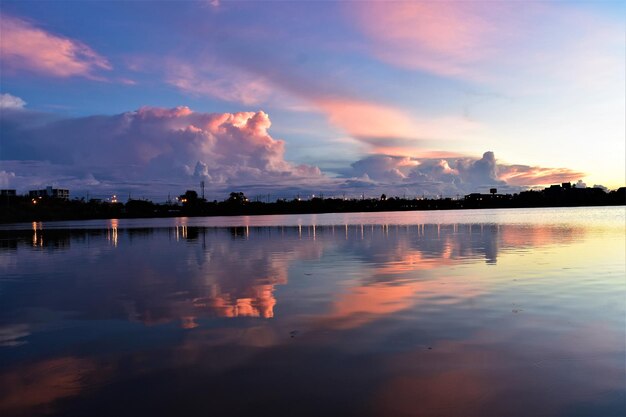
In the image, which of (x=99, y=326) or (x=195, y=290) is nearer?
(x=99, y=326)

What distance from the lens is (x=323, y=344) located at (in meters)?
12.7

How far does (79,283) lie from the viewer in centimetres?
2536

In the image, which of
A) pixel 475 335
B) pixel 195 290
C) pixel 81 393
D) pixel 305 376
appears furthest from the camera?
pixel 195 290

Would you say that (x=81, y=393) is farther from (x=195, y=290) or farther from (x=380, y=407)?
(x=195, y=290)

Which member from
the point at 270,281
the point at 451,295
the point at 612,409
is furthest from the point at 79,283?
the point at 612,409

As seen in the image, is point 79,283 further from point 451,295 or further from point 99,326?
point 451,295

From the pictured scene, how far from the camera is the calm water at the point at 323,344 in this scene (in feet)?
30.0

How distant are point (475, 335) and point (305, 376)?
5515mm

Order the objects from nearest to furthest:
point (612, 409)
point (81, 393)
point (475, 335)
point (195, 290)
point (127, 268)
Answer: point (612, 409) → point (81, 393) → point (475, 335) → point (195, 290) → point (127, 268)

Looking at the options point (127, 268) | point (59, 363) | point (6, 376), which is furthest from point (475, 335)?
point (127, 268)

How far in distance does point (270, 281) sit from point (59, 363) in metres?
13.2

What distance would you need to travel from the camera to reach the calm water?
914 cm

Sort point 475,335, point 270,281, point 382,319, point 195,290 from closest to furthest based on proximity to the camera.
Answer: point 475,335
point 382,319
point 195,290
point 270,281

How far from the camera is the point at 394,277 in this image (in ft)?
79.7
